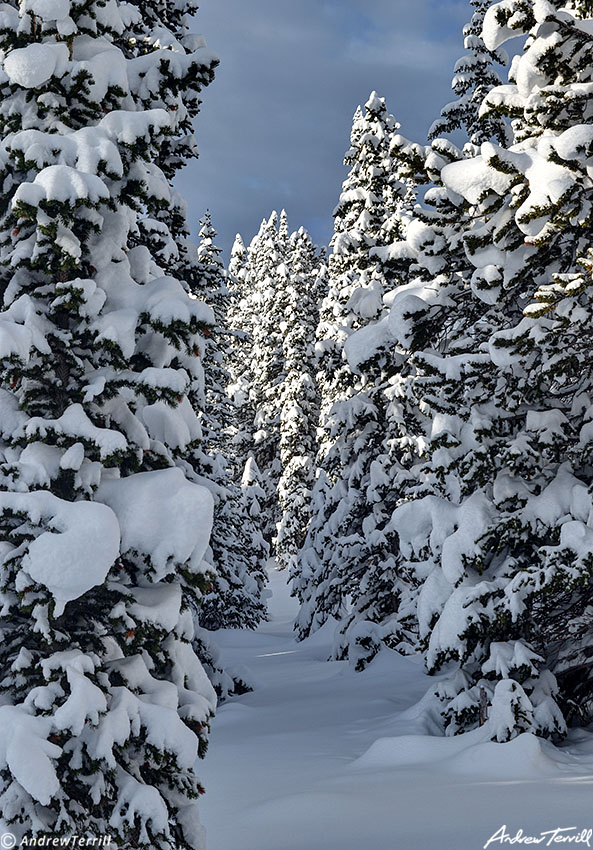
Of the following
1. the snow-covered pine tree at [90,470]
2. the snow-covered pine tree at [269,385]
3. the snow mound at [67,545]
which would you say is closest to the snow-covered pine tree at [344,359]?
the snow-covered pine tree at [90,470]

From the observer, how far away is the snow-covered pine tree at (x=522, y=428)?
798cm

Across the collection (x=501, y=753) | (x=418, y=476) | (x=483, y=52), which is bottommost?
(x=501, y=753)

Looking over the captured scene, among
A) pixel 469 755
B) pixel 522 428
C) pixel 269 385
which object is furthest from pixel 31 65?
pixel 269 385

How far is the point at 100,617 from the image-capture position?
6324mm

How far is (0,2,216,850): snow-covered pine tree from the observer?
554 centimetres

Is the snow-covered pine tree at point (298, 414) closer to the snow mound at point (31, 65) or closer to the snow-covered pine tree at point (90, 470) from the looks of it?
the snow-covered pine tree at point (90, 470)

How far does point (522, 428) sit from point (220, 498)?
607 cm

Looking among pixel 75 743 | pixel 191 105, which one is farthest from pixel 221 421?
pixel 75 743

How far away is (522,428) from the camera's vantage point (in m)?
9.36

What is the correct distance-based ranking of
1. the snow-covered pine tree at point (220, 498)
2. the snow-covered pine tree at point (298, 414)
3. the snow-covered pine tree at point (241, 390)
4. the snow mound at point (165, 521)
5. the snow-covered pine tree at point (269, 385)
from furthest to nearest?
the snow-covered pine tree at point (241, 390) → the snow-covered pine tree at point (269, 385) → the snow-covered pine tree at point (298, 414) → the snow-covered pine tree at point (220, 498) → the snow mound at point (165, 521)

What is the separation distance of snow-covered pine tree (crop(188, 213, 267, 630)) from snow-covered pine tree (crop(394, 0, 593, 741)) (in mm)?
4446

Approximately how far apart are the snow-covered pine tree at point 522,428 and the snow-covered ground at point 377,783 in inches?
24.3

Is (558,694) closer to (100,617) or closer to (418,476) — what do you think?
(100,617)

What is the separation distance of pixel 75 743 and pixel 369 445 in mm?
14094
